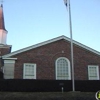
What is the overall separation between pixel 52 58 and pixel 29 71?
3.24 metres

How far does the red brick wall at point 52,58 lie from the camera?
27156mm

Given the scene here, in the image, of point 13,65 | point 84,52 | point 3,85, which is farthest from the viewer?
point 84,52

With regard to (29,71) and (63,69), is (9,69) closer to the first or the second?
(29,71)

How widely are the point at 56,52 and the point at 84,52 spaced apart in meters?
3.68

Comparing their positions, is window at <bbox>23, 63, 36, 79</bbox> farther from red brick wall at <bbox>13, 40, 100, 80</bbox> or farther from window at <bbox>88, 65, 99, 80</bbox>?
window at <bbox>88, 65, 99, 80</bbox>

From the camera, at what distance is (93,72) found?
28.4 m

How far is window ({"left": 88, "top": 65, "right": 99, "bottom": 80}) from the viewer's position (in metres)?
28.1

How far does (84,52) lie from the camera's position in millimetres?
29141

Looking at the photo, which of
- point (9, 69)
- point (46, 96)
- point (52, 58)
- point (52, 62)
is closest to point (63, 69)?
point (52, 62)

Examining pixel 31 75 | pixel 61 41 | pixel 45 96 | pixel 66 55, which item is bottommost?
pixel 45 96

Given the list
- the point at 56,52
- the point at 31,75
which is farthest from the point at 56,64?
the point at 31,75

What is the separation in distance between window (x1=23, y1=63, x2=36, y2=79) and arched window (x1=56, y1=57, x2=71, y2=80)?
2892 millimetres

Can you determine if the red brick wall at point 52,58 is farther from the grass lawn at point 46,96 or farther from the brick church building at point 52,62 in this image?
the grass lawn at point 46,96

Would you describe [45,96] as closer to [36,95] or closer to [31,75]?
[36,95]
